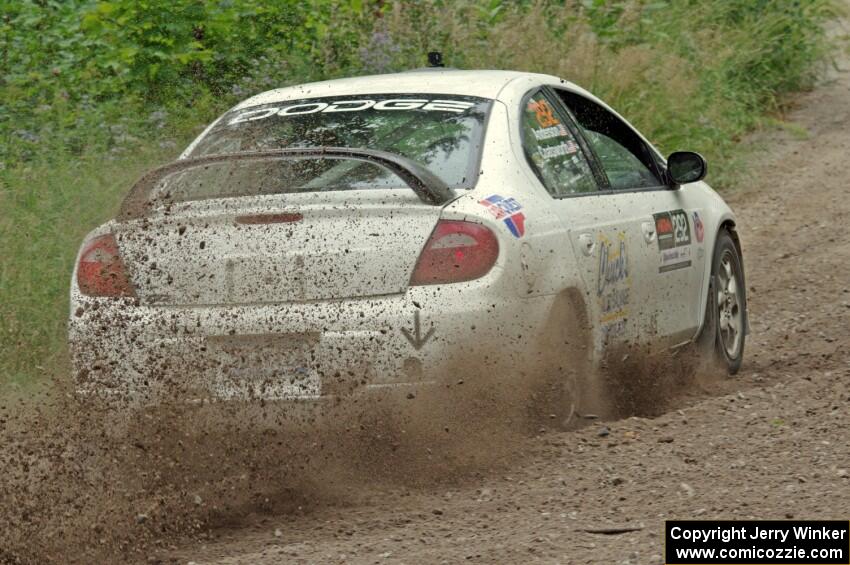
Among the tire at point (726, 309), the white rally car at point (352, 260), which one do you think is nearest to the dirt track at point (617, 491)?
the tire at point (726, 309)

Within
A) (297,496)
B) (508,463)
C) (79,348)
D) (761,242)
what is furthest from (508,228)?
(761,242)

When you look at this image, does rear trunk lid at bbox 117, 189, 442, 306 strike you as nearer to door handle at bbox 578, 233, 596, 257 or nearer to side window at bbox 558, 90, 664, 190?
door handle at bbox 578, 233, 596, 257

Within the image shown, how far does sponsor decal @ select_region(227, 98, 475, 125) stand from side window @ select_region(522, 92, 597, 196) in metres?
0.31

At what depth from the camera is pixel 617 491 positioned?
4.99 metres

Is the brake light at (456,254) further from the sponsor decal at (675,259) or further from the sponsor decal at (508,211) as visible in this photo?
the sponsor decal at (675,259)

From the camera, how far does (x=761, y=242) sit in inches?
467

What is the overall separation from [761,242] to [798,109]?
476 centimetres

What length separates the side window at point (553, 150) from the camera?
6.01 meters

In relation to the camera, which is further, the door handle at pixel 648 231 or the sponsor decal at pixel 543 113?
the door handle at pixel 648 231

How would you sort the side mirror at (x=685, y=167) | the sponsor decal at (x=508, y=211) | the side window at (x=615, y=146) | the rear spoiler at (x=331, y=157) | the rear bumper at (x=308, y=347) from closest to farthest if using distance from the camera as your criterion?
the rear bumper at (x=308, y=347) < the rear spoiler at (x=331, y=157) < the sponsor decal at (x=508, y=211) < the side window at (x=615, y=146) < the side mirror at (x=685, y=167)

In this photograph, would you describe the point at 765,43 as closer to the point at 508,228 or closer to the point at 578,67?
the point at 578,67

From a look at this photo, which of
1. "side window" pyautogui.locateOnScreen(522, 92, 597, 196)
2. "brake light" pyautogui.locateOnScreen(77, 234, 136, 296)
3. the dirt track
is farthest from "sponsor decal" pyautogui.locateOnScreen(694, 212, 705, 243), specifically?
"brake light" pyautogui.locateOnScreen(77, 234, 136, 296)

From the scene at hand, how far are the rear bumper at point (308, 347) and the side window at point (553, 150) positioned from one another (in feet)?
3.14

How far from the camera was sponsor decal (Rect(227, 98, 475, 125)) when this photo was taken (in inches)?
238
